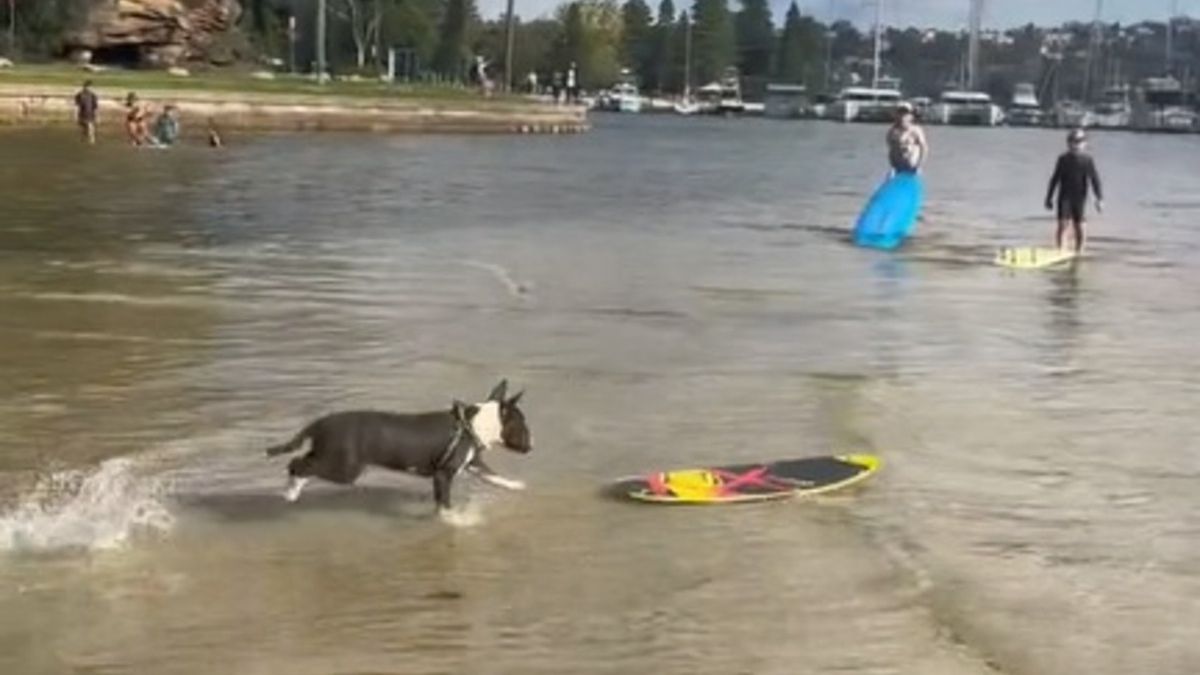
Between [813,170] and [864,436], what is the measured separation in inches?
2017

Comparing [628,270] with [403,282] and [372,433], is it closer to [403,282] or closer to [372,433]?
[403,282]

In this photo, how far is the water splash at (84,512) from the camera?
8.76m

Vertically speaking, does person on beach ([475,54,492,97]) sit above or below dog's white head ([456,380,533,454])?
above

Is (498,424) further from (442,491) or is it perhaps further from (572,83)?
(572,83)

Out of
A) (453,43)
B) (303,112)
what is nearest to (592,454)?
(303,112)

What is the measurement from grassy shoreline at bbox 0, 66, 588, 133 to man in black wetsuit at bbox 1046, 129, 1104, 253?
38.7m

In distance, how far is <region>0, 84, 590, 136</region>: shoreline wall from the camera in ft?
195

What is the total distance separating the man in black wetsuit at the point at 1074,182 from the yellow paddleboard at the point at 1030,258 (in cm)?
58

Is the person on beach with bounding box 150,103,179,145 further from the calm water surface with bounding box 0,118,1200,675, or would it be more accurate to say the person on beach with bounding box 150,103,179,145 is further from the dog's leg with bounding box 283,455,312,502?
the dog's leg with bounding box 283,455,312,502

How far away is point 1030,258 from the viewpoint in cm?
2505

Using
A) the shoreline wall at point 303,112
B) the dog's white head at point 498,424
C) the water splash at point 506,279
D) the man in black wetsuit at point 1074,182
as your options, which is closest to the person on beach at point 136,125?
the shoreline wall at point 303,112

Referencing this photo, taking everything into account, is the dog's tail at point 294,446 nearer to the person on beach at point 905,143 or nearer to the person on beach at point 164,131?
the person on beach at point 905,143

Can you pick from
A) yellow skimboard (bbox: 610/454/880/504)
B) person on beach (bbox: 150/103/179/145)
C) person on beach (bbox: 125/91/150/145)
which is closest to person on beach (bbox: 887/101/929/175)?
yellow skimboard (bbox: 610/454/880/504)

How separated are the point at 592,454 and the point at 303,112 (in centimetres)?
6497
